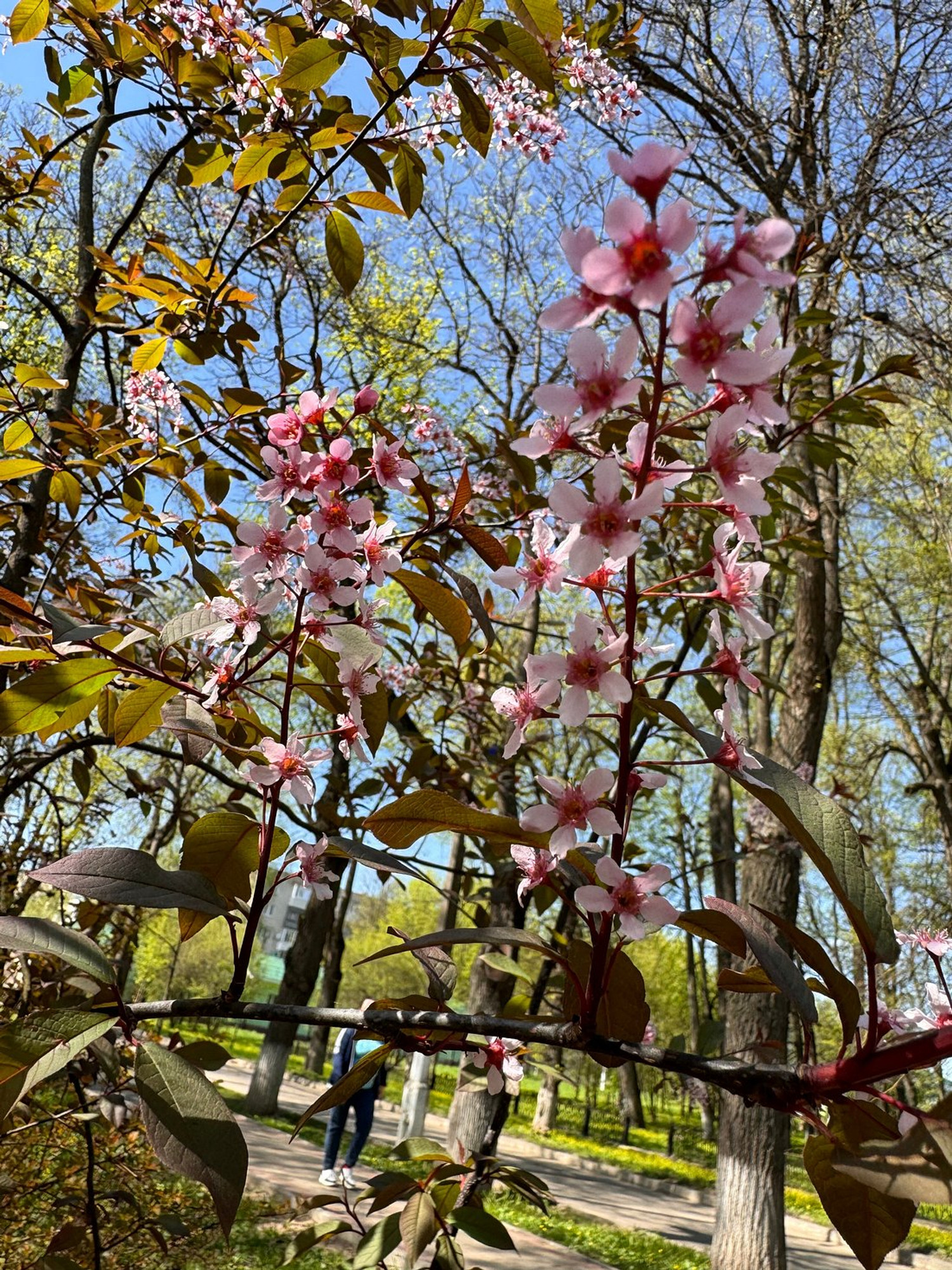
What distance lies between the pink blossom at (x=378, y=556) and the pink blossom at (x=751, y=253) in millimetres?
556

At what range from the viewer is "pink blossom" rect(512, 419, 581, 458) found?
0.64 metres

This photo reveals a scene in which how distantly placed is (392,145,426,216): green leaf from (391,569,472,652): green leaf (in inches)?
34.2

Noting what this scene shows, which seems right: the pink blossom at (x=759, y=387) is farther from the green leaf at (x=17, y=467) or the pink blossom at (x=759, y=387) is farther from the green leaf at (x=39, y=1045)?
the green leaf at (x=17, y=467)

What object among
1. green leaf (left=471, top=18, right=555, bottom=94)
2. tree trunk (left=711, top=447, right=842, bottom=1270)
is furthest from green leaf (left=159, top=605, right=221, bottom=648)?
tree trunk (left=711, top=447, right=842, bottom=1270)

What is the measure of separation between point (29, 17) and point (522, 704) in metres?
1.81

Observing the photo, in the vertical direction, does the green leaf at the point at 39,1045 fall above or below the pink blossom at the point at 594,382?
below

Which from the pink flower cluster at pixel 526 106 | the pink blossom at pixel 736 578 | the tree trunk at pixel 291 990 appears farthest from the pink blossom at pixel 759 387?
the tree trunk at pixel 291 990

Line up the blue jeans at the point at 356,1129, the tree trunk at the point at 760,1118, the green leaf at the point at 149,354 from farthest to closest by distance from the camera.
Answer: the blue jeans at the point at 356,1129
the tree trunk at the point at 760,1118
the green leaf at the point at 149,354

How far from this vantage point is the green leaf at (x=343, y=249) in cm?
158

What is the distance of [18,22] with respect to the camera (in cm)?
174

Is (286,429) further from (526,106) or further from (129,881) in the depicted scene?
(526,106)

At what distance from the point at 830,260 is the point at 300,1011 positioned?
661 cm

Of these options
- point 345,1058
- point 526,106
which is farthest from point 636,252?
point 345,1058

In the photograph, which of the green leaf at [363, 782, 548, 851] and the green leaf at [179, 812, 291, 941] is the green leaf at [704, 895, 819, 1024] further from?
the green leaf at [179, 812, 291, 941]
